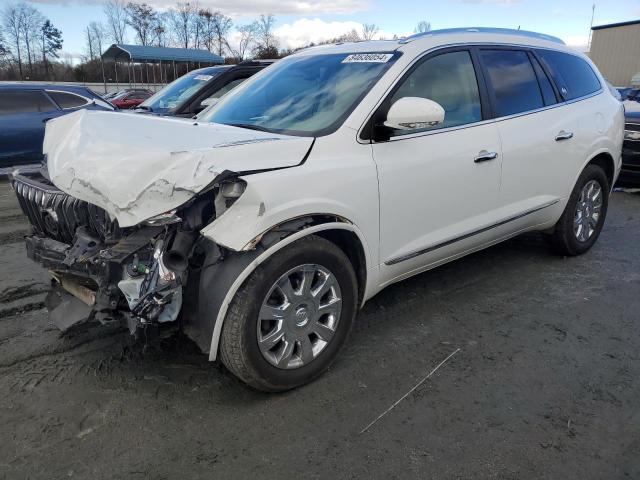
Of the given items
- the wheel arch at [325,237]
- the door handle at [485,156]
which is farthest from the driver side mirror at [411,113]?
the door handle at [485,156]

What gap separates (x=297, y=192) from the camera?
2686mm

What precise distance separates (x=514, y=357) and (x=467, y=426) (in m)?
0.80

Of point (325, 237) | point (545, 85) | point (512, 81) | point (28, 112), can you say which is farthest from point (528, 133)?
point (28, 112)

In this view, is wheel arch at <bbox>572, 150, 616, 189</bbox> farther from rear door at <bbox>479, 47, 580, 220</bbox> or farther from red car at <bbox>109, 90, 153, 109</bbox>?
red car at <bbox>109, 90, 153, 109</bbox>

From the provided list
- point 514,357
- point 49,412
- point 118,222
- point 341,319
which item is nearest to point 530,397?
point 514,357

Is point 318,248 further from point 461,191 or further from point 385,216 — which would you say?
point 461,191

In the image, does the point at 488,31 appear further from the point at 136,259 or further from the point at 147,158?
the point at 136,259

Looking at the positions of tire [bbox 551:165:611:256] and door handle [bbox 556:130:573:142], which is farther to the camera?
tire [bbox 551:165:611:256]

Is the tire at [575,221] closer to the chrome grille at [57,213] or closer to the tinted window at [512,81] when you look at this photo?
the tinted window at [512,81]

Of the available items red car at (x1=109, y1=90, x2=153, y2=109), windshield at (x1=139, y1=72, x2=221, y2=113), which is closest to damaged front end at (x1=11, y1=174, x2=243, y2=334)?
windshield at (x1=139, y1=72, x2=221, y2=113)

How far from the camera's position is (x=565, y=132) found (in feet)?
14.5

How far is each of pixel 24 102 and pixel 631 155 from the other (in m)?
9.95

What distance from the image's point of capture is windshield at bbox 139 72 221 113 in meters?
7.79

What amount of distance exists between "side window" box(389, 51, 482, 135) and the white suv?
0.01 meters
